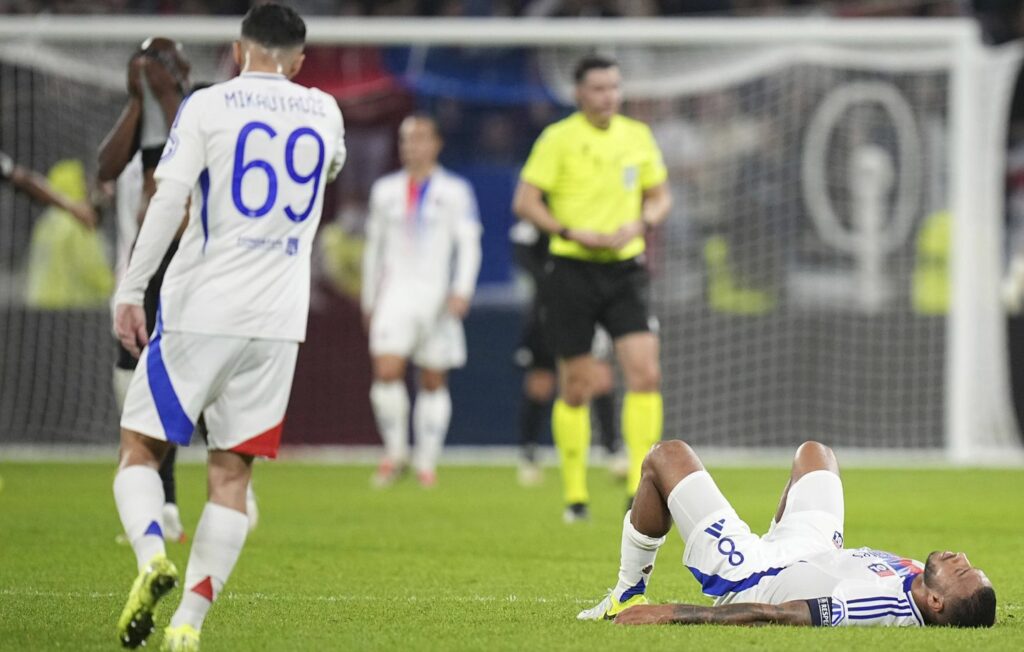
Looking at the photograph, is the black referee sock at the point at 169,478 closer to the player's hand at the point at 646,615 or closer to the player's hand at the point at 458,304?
the player's hand at the point at 646,615

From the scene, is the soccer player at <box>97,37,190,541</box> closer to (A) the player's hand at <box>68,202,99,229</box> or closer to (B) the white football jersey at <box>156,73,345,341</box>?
(A) the player's hand at <box>68,202,99,229</box>

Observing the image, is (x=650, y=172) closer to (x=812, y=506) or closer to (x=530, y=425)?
(x=530, y=425)

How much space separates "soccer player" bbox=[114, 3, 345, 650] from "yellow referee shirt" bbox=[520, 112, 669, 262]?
440 centimetres

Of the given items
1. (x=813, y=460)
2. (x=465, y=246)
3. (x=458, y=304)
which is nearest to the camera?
(x=813, y=460)

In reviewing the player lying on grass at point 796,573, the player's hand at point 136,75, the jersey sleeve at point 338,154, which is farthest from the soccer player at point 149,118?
the player lying on grass at point 796,573

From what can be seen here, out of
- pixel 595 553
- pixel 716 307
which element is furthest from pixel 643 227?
pixel 716 307

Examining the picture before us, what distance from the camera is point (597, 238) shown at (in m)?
9.42

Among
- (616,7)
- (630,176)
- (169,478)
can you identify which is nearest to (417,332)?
(630,176)

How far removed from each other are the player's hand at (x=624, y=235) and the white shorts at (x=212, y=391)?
433cm

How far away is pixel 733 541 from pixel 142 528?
1.77 meters

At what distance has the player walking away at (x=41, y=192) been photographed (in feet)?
31.9

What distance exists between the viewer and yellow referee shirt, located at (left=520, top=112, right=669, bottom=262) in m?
9.66

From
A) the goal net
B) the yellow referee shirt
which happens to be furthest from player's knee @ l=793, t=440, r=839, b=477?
the goal net

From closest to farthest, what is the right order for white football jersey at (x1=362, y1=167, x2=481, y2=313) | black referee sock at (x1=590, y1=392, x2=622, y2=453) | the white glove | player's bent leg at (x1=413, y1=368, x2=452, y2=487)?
white football jersey at (x1=362, y1=167, x2=481, y2=313)
player's bent leg at (x1=413, y1=368, x2=452, y2=487)
black referee sock at (x1=590, y1=392, x2=622, y2=453)
the white glove
